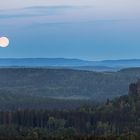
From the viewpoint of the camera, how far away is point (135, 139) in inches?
5517

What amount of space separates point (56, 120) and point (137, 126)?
29245mm

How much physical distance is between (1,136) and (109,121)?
50.4 meters

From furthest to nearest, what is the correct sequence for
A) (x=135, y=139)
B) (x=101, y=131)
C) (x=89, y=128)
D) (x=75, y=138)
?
1. (x=89, y=128)
2. (x=101, y=131)
3. (x=75, y=138)
4. (x=135, y=139)

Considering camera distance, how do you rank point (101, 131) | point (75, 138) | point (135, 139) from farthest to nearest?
1. point (101, 131)
2. point (75, 138)
3. point (135, 139)

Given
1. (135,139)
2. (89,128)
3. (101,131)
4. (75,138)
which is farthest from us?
(89,128)

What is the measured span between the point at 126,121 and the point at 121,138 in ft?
149

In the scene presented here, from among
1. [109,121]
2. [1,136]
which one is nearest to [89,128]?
[109,121]

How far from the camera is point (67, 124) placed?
199500 mm

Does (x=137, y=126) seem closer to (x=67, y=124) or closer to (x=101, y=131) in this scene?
(x=101, y=131)

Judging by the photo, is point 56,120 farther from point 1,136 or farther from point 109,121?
point 1,136

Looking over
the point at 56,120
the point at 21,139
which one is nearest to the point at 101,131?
the point at 56,120

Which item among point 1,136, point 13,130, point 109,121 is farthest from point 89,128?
point 1,136

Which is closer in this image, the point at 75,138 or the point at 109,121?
the point at 75,138

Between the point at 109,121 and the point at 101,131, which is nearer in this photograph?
the point at 101,131
